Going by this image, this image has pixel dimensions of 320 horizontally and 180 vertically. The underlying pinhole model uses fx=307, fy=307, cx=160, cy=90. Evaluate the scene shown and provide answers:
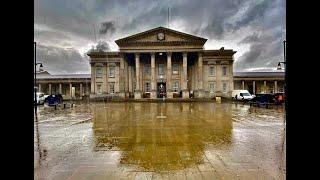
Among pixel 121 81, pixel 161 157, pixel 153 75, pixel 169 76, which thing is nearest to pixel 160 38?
pixel 153 75

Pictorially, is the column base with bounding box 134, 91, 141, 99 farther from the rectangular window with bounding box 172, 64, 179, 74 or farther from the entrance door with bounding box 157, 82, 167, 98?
the rectangular window with bounding box 172, 64, 179, 74

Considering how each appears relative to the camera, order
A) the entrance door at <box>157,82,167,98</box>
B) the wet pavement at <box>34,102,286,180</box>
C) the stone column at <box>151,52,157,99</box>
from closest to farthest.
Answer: the wet pavement at <box>34,102,286,180</box> → the stone column at <box>151,52,157,99</box> → the entrance door at <box>157,82,167,98</box>

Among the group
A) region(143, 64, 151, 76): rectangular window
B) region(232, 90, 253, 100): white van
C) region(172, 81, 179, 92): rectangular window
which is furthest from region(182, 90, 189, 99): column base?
region(143, 64, 151, 76): rectangular window

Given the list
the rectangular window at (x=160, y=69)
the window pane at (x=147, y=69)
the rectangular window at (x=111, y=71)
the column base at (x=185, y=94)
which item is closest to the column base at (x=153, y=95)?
the column base at (x=185, y=94)

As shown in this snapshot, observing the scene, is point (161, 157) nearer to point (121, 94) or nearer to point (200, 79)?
point (200, 79)

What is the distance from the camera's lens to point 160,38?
60.0 metres

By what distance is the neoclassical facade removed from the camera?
60438 mm

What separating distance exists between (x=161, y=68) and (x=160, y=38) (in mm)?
8001

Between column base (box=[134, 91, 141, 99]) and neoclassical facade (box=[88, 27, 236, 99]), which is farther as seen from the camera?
neoclassical facade (box=[88, 27, 236, 99])

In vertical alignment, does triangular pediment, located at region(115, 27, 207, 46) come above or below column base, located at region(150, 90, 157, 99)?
above

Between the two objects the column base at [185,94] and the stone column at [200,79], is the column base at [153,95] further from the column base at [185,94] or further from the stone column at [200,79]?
the stone column at [200,79]

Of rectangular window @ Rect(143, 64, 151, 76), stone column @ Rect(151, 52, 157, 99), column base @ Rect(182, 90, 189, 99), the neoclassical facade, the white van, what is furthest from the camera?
rectangular window @ Rect(143, 64, 151, 76)

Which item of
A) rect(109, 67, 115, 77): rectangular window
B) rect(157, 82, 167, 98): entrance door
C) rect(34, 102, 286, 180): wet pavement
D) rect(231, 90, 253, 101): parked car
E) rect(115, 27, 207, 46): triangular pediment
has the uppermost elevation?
rect(115, 27, 207, 46): triangular pediment
